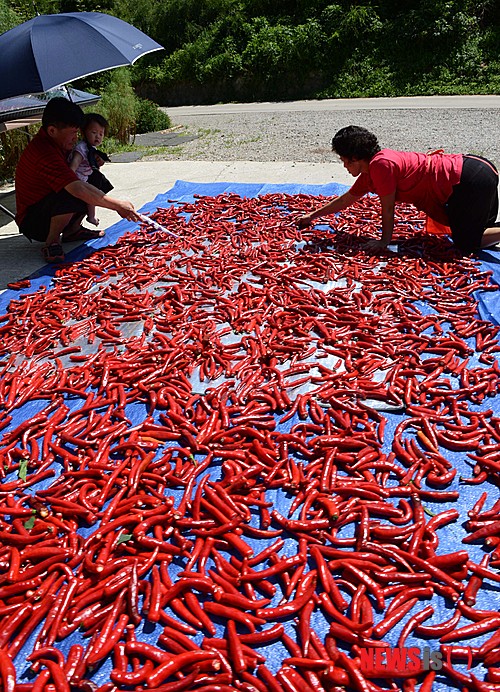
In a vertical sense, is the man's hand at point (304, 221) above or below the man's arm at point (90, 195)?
below

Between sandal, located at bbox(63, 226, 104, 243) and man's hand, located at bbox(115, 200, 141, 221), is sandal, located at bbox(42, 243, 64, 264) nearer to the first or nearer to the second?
sandal, located at bbox(63, 226, 104, 243)

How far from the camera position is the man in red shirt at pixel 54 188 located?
671cm

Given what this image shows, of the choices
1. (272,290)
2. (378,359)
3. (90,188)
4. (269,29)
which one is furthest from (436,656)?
(269,29)

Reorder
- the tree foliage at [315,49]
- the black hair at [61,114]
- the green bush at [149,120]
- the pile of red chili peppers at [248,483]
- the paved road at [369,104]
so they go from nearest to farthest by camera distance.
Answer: the pile of red chili peppers at [248,483], the black hair at [61,114], the paved road at [369,104], the green bush at [149,120], the tree foliage at [315,49]

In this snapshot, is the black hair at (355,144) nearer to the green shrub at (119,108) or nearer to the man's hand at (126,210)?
the man's hand at (126,210)

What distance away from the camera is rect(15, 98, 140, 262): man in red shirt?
6.71m

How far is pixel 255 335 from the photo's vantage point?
498cm

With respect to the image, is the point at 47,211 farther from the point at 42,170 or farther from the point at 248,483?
the point at 248,483

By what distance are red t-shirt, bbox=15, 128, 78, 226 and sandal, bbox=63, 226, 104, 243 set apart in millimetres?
798

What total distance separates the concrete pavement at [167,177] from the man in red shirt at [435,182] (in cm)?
375

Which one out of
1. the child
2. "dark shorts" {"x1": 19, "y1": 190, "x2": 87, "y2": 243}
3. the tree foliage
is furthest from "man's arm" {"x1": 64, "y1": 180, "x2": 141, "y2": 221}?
the tree foliage

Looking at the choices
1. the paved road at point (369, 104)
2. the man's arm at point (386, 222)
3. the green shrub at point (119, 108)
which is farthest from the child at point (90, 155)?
the paved road at point (369, 104)

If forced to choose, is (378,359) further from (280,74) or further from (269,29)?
(269,29)

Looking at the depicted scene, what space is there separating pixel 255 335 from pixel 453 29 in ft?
95.9
